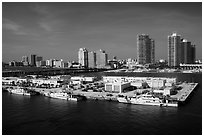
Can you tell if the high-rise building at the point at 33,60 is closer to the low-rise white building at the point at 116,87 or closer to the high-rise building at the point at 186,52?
the high-rise building at the point at 186,52

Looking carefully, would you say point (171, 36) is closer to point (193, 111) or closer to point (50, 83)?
point (50, 83)

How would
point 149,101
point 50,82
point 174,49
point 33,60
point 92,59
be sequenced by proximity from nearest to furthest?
point 149,101 < point 50,82 < point 174,49 < point 92,59 < point 33,60

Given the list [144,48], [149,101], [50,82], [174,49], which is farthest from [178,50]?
[149,101]

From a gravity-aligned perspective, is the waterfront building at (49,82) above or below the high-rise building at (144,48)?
below

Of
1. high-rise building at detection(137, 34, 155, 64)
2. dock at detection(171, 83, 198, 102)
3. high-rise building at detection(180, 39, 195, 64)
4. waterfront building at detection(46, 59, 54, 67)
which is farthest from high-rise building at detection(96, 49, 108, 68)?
dock at detection(171, 83, 198, 102)

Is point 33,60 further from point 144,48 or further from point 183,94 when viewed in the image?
point 183,94

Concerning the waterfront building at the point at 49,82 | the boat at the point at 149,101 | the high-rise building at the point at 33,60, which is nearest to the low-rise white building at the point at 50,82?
the waterfront building at the point at 49,82

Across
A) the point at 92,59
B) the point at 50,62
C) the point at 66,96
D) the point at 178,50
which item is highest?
the point at 178,50
